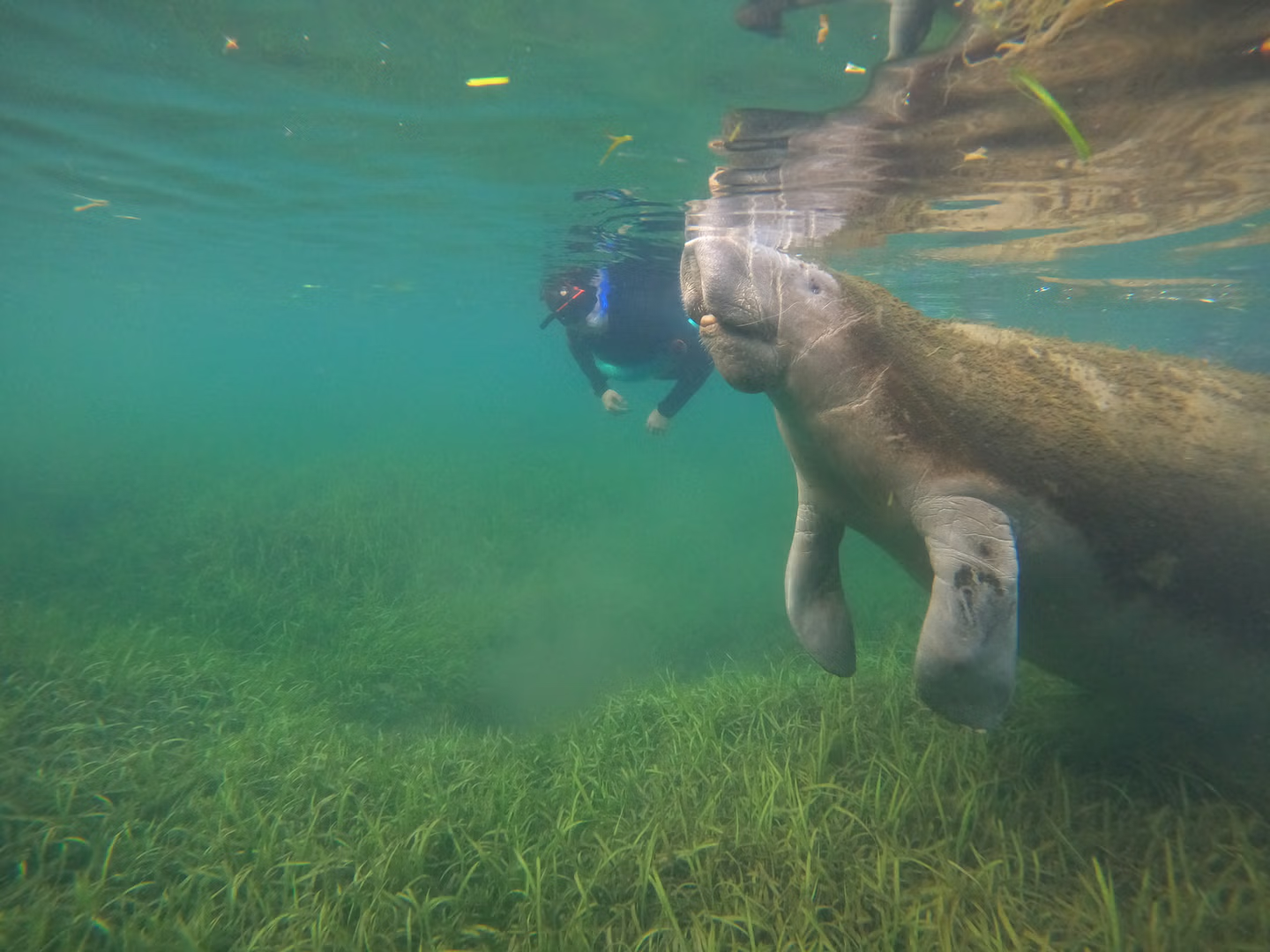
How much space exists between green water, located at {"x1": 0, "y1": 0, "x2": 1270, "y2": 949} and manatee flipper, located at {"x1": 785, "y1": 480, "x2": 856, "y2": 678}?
2.09 feet

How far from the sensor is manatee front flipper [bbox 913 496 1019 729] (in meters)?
2.55

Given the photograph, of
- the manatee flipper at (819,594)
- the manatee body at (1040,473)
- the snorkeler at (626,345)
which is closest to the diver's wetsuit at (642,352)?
the snorkeler at (626,345)

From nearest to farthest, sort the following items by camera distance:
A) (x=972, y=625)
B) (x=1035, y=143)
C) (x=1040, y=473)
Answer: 1. (x=972, y=625)
2. (x=1040, y=473)
3. (x=1035, y=143)

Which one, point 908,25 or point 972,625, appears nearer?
point 972,625

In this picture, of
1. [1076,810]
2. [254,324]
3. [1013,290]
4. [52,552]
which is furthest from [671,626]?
[254,324]

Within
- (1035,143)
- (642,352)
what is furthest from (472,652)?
(1035,143)

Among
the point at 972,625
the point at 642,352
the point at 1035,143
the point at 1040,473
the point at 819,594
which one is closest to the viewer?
the point at 972,625

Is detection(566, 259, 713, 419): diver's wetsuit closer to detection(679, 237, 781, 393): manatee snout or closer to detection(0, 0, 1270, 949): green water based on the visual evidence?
detection(0, 0, 1270, 949): green water

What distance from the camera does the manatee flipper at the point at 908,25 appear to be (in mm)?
4828

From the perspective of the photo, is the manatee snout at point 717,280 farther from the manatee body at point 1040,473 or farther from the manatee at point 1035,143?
the manatee at point 1035,143

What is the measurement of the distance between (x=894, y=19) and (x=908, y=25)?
132mm

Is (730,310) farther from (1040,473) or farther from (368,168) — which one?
→ (368,168)

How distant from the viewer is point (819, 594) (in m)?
3.69

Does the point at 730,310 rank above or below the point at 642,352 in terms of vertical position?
above
